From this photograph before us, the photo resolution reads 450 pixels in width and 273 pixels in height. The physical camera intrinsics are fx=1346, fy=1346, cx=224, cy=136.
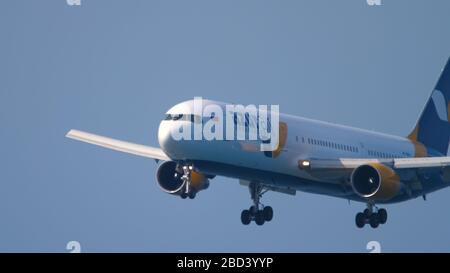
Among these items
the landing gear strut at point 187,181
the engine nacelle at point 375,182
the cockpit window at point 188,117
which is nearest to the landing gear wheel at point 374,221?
the engine nacelle at point 375,182

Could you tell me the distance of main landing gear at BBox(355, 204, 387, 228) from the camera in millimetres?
71500

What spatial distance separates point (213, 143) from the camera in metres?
62.9

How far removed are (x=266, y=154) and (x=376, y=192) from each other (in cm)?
679

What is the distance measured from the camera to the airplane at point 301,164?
63.1 m

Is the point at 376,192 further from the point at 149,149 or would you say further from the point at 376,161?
the point at 149,149

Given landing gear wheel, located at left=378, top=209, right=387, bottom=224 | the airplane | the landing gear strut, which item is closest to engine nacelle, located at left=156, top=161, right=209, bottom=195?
the airplane

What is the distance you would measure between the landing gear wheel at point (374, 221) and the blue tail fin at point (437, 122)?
9.42 meters

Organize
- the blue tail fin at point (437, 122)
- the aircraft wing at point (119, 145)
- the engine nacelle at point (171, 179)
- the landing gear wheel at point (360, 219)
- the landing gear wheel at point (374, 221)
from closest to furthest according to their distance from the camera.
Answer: the engine nacelle at point (171, 179) < the landing gear wheel at point (374, 221) < the landing gear wheel at point (360, 219) < the aircraft wing at point (119, 145) < the blue tail fin at point (437, 122)

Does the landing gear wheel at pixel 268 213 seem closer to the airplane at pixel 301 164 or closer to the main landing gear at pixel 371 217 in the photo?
the airplane at pixel 301 164

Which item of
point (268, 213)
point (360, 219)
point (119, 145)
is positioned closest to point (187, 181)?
point (268, 213)
